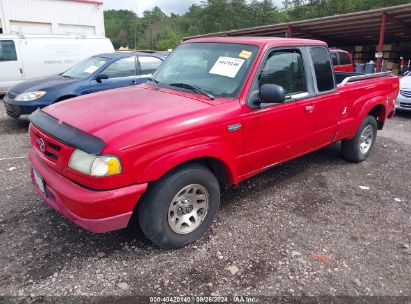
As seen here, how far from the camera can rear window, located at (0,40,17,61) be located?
9.99 meters

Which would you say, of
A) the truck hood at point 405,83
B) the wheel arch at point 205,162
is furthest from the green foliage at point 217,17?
the wheel arch at point 205,162

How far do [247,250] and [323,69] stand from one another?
2.53 meters


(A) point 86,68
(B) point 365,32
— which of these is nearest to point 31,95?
(A) point 86,68

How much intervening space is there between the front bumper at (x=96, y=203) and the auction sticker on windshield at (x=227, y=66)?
4.96 ft

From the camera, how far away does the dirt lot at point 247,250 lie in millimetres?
2662

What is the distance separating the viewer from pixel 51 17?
23031 mm

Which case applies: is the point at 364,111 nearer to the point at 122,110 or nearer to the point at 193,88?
the point at 193,88

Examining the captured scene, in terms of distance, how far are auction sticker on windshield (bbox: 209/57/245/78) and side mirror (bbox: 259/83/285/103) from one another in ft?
1.22

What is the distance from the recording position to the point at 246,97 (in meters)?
3.23

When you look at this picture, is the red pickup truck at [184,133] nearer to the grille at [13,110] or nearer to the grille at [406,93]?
the grille at [13,110]

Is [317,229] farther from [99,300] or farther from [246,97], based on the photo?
[99,300]

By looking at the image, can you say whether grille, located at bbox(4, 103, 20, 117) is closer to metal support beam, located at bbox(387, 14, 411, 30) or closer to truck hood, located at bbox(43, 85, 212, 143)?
truck hood, located at bbox(43, 85, 212, 143)

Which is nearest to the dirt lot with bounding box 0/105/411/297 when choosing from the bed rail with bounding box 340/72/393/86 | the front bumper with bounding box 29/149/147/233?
the front bumper with bounding box 29/149/147/233

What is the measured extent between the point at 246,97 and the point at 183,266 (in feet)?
5.47
